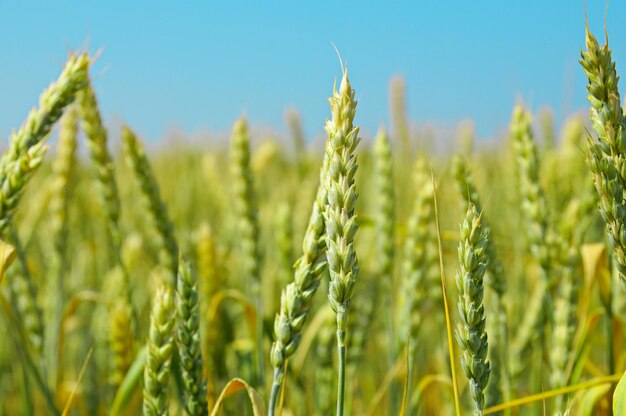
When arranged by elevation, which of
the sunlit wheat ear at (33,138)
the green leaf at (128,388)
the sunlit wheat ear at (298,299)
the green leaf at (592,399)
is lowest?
the green leaf at (592,399)

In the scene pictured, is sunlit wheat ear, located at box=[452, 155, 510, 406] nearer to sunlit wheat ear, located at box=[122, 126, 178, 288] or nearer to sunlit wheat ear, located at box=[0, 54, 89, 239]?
sunlit wheat ear, located at box=[122, 126, 178, 288]

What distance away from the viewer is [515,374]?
1.70m

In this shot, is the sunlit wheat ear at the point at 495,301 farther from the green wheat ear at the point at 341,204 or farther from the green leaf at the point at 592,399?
the green wheat ear at the point at 341,204

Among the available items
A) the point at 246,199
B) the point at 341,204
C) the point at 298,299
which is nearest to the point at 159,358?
the point at 298,299

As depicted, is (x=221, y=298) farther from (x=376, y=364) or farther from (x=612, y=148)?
(x=612, y=148)

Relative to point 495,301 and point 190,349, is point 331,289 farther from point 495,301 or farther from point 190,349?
point 495,301

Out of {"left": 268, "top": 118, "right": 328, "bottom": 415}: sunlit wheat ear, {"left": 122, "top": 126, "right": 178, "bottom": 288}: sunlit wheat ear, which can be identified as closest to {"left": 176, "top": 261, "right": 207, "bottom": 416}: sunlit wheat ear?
{"left": 268, "top": 118, "right": 328, "bottom": 415}: sunlit wheat ear

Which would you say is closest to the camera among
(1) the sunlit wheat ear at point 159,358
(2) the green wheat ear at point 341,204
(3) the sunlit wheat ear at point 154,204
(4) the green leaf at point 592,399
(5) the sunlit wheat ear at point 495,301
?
(2) the green wheat ear at point 341,204

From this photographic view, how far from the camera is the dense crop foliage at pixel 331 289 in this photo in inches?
32.1

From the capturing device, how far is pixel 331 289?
0.80m

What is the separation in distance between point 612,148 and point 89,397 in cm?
146

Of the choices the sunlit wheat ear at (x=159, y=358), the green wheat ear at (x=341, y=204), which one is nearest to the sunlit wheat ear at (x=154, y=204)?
the sunlit wheat ear at (x=159, y=358)

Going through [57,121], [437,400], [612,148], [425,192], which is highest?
[57,121]

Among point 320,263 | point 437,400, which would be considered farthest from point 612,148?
point 437,400
